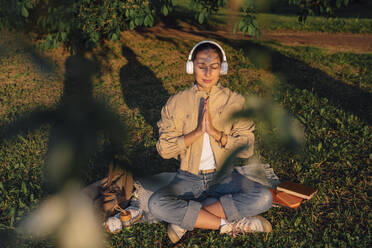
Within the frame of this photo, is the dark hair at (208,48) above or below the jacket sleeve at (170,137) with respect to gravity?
above

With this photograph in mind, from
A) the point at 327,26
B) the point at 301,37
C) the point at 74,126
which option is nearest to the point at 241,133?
the point at 74,126

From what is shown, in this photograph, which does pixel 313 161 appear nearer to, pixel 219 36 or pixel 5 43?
pixel 5 43

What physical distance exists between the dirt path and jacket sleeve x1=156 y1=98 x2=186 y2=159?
7.83 m

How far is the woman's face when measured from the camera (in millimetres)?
2873

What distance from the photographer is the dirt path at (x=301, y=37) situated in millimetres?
10352

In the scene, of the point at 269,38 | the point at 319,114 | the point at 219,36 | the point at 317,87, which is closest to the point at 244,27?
the point at 319,114

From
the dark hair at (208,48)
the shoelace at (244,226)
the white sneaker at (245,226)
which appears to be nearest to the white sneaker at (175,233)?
the white sneaker at (245,226)

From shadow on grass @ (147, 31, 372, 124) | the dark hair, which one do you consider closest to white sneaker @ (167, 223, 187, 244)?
the dark hair

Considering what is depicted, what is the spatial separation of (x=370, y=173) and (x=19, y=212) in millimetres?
4245

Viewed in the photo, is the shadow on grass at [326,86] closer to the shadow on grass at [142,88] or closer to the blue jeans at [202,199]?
the shadow on grass at [142,88]

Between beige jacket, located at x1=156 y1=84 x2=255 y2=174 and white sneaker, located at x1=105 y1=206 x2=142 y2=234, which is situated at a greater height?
beige jacket, located at x1=156 y1=84 x2=255 y2=174

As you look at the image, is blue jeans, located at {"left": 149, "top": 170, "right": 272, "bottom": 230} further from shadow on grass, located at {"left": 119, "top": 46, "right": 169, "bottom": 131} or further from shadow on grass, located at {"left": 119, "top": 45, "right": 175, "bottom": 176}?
shadow on grass, located at {"left": 119, "top": 46, "right": 169, "bottom": 131}

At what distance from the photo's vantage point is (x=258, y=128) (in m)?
0.86

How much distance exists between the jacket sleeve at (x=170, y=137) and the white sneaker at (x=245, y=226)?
859 millimetres
